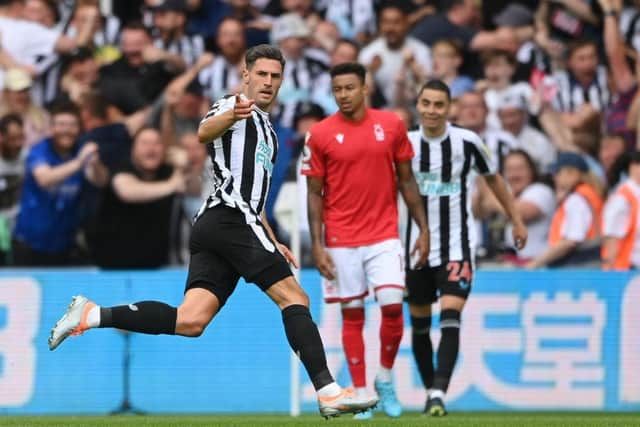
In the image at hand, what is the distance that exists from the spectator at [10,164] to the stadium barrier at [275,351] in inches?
55.2

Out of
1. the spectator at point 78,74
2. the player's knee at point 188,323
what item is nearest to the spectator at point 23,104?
the spectator at point 78,74

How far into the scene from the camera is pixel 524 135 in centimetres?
1490

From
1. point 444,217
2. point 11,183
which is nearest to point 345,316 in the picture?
point 444,217

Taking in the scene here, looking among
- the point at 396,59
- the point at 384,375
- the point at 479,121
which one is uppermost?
the point at 396,59

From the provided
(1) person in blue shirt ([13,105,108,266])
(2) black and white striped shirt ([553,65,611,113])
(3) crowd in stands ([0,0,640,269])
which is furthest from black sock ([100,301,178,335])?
(2) black and white striped shirt ([553,65,611,113])

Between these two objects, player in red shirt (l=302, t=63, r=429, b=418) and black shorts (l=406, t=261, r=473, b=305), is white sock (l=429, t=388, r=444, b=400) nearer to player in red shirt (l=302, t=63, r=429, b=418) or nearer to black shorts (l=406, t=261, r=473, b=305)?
player in red shirt (l=302, t=63, r=429, b=418)

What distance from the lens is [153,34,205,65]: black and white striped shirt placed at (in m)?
15.8

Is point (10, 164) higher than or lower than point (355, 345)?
higher

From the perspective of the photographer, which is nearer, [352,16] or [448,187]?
[448,187]

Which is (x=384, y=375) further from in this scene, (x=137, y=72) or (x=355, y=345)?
(x=137, y=72)

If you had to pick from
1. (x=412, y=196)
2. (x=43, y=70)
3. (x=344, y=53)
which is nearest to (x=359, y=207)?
(x=412, y=196)

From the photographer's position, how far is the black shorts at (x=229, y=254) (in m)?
8.35

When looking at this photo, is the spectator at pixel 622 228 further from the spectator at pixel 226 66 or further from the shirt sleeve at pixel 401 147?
the spectator at pixel 226 66

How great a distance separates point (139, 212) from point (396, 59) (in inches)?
144
